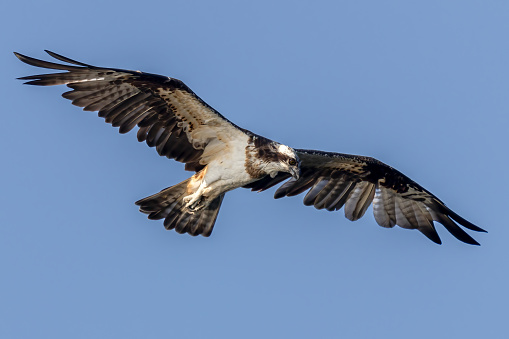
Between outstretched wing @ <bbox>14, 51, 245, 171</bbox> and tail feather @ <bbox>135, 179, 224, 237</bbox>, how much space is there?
57 centimetres

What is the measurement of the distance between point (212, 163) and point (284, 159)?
1.15 metres

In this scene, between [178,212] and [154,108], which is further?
[178,212]

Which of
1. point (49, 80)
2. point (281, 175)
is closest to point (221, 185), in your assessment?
point (281, 175)

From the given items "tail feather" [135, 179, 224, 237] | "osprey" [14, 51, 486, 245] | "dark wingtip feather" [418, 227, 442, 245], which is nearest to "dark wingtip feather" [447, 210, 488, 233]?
"osprey" [14, 51, 486, 245]

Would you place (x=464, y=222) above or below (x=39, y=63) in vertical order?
above

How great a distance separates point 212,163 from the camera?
43.2 feet

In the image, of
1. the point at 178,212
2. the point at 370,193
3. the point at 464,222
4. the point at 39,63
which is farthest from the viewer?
the point at 370,193

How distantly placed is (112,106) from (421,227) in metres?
5.56

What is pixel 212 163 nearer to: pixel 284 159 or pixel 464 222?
pixel 284 159

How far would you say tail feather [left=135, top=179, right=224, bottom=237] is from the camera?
1362 centimetres

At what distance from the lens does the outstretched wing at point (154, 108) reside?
1227 centimetres

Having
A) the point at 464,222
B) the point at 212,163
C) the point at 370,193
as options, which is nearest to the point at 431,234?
the point at 464,222

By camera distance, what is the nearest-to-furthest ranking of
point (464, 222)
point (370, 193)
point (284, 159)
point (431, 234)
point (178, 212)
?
point (284, 159) → point (178, 212) → point (464, 222) → point (431, 234) → point (370, 193)

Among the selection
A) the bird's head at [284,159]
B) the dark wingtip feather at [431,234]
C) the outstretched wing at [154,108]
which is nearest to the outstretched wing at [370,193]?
the dark wingtip feather at [431,234]
